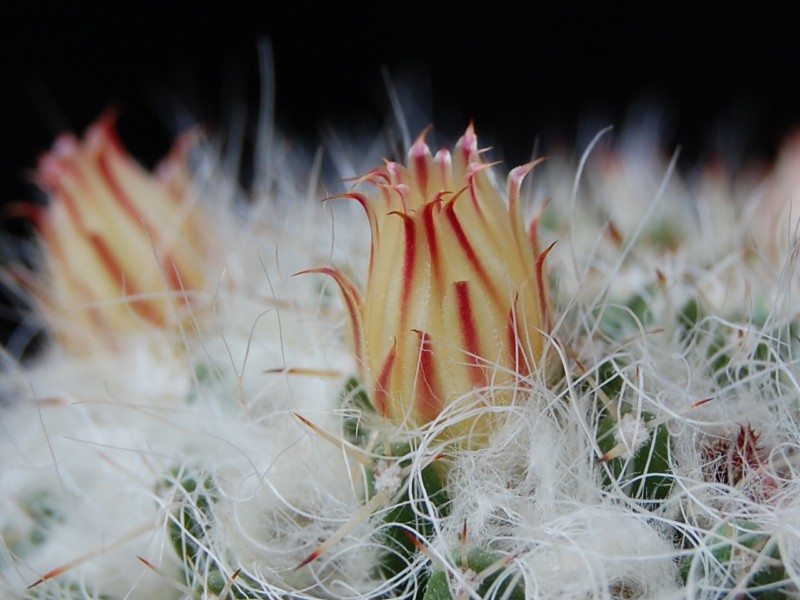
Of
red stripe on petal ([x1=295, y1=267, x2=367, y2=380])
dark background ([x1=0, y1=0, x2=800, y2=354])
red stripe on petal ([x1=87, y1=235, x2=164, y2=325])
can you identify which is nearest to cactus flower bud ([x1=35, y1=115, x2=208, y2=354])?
red stripe on petal ([x1=87, y1=235, x2=164, y2=325])

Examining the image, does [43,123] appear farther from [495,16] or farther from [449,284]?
[449,284]

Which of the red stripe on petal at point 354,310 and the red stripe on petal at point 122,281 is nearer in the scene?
the red stripe on petal at point 354,310

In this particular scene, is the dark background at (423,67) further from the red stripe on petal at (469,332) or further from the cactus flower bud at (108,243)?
the red stripe on petal at (469,332)

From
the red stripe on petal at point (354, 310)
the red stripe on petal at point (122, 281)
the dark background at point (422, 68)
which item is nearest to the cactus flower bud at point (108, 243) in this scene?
the red stripe on petal at point (122, 281)

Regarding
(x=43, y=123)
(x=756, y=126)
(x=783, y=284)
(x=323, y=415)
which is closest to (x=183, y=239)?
(x=323, y=415)

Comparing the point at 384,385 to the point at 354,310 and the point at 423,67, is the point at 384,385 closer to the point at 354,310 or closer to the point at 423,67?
the point at 354,310

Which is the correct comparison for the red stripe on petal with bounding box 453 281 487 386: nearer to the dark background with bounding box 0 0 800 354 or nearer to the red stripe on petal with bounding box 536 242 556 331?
the red stripe on petal with bounding box 536 242 556 331
